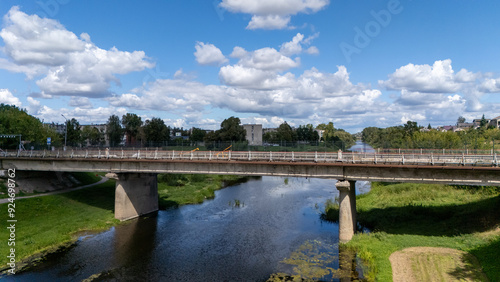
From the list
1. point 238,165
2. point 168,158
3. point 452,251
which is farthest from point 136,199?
point 452,251

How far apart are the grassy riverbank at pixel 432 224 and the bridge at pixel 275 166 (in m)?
4.42

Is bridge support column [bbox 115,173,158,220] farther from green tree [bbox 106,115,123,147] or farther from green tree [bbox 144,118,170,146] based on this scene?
green tree [bbox 106,115,123,147]

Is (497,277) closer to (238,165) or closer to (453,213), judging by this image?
(453,213)

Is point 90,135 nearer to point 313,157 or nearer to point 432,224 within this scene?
point 313,157

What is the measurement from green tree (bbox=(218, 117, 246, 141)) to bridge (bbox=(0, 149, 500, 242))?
66.3 meters

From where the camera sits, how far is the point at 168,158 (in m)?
43.4

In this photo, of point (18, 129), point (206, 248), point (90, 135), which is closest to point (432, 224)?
point (206, 248)

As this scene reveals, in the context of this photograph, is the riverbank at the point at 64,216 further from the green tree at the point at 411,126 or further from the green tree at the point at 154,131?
the green tree at the point at 411,126

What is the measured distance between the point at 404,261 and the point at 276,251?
1197 centimetres

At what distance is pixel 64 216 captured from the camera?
4359 cm

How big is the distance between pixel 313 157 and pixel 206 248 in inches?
622

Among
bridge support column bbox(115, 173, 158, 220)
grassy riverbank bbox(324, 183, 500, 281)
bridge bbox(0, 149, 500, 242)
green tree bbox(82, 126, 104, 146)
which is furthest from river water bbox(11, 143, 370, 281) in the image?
green tree bbox(82, 126, 104, 146)

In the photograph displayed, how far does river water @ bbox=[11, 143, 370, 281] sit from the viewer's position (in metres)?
27.9

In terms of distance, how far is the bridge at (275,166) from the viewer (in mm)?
31266
